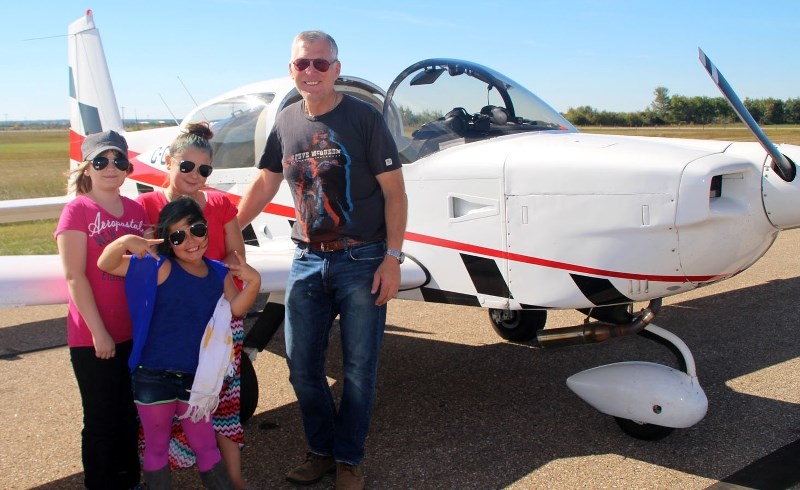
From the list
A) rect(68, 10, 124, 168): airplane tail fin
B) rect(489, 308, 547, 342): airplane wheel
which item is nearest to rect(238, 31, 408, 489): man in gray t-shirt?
rect(489, 308, 547, 342): airplane wheel

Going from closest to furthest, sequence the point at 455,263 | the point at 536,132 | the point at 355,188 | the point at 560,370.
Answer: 1. the point at 355,188
2. the point at 455,263
3. the point at 536,132
4. the point at 560,370

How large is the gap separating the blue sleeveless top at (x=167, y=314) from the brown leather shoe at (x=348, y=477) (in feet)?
2.51

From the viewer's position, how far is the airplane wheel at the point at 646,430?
12.2 feet

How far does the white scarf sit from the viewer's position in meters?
2.81

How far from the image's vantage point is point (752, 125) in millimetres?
3512

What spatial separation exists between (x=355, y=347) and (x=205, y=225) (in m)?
0.77

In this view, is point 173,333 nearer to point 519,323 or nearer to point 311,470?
point 311,470

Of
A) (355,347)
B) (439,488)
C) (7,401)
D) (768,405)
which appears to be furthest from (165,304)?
(768,405)

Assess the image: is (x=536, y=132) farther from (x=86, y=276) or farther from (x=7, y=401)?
(x=7, y=401)

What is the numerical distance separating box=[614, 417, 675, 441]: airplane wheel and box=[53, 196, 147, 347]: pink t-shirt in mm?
2405

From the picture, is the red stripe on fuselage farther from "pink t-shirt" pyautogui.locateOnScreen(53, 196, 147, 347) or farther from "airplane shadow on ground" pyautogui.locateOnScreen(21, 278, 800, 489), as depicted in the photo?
"pink t-shirt" pyautogui.locateOnScreen(53, 196, 147, 347)

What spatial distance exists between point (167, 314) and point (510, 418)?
6.76ft

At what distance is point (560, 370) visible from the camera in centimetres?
497

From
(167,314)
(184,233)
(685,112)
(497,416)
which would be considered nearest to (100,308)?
(167,314)
